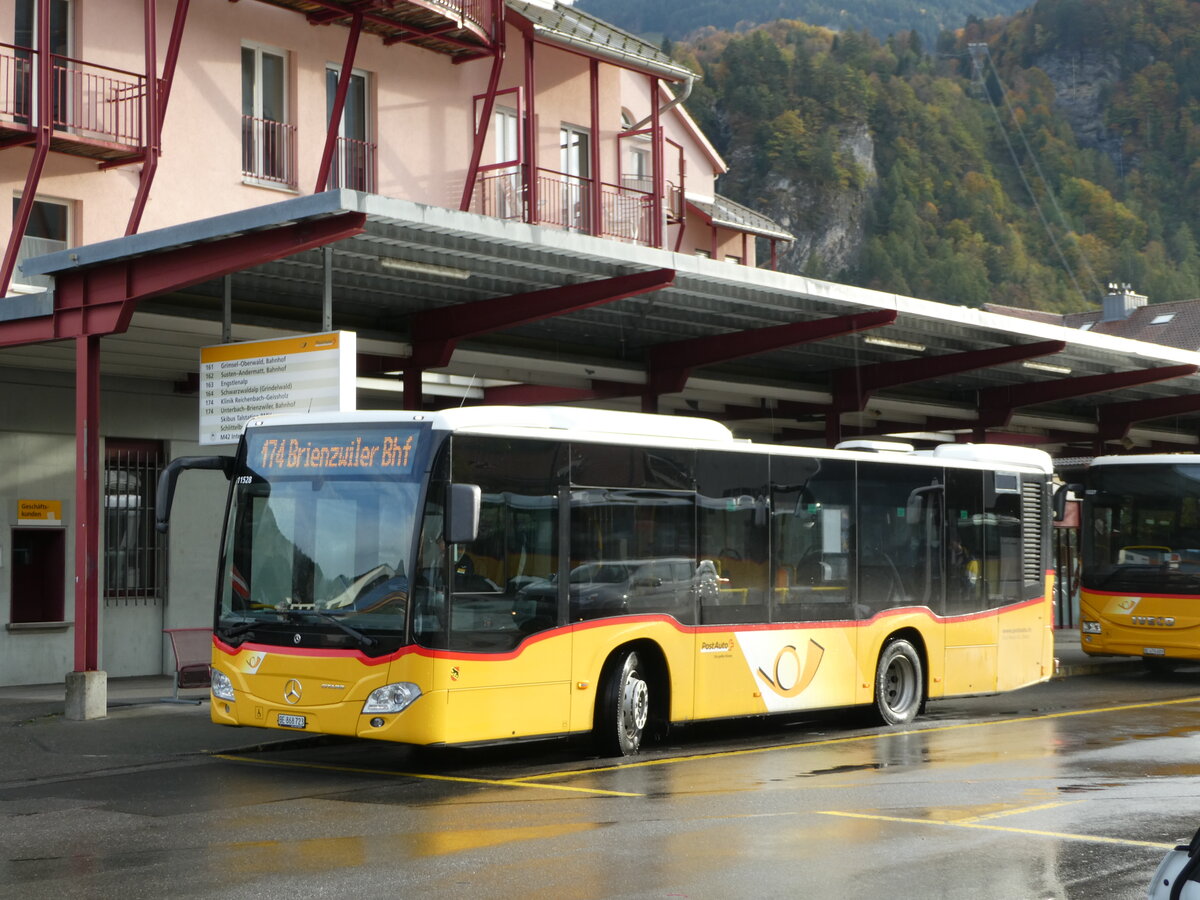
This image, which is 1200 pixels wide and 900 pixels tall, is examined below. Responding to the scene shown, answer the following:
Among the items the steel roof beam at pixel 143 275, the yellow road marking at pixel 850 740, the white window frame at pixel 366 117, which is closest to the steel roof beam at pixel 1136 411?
the yellow road marking at pixel 850 740

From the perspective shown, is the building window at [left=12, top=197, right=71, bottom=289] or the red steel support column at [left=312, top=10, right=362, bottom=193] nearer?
the building window at [left=12, top=197, right=71, bottom=289]

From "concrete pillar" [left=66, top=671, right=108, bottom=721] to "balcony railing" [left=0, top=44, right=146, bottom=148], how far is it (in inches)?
287

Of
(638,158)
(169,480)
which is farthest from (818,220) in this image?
(169,480)

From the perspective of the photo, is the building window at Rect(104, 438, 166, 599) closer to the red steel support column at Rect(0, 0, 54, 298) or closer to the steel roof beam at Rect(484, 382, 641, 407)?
the red steel support column at Rect(0, 0, 54, 298)

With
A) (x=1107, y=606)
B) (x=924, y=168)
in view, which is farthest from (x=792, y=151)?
(x=1107, y=606)

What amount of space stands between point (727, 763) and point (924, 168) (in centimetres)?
12241

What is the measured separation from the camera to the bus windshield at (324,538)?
12.1 m

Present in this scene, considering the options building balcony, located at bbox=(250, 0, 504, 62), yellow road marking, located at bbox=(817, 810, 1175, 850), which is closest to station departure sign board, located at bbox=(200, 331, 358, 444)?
yellow road marking, located at bbox=(817, 810, 1175, 850)

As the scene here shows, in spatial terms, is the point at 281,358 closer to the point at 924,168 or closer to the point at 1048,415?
the point at 1048,415

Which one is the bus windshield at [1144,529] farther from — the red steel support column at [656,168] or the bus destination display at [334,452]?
the bus destination display at [334,452]

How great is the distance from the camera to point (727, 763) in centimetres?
1340

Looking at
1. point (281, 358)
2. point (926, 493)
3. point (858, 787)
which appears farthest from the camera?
point (926, 493)

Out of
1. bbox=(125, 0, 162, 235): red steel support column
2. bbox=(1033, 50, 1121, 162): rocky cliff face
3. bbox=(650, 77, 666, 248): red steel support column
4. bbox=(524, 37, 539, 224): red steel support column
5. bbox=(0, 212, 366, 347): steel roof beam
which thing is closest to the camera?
bbox=(0, 212, 366, 347): steel roof beam

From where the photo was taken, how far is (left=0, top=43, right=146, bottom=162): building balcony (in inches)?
782
